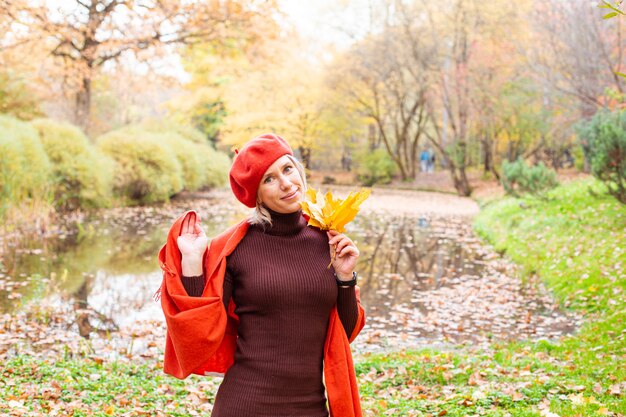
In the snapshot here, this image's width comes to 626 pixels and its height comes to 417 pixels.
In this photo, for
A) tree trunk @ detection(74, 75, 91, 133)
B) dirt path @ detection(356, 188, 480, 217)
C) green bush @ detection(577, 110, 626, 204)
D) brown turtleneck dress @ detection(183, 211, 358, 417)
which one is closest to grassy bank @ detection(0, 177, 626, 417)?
brown turtleneck dress @ detection(183, 211, 358, 417)

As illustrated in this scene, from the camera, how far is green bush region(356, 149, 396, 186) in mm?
36531

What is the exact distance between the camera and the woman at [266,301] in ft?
7.87

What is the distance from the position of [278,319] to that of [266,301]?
0.28 ft

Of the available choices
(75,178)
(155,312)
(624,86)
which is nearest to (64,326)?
(155,312)

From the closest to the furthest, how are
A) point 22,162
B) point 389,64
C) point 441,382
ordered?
1. point 441,382
2. point 22,162
3. point 389,64

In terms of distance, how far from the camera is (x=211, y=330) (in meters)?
2.41

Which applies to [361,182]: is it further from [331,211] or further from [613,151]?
[331,211]

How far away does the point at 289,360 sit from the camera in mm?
2447

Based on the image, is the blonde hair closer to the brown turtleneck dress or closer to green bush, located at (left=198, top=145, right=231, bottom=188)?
the brown turtleneck dress

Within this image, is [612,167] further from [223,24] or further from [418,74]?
[418,74]

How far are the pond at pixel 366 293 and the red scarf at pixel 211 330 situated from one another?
4449mm

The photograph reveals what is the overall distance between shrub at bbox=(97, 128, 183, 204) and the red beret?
827 inches

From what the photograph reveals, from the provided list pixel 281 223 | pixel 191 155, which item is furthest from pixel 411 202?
pixel 281 223

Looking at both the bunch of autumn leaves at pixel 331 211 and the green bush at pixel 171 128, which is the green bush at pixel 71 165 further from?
the bunch of autumn leaves at pixel 331 211
